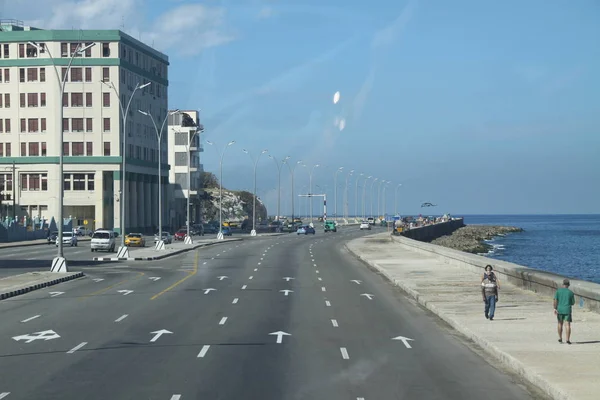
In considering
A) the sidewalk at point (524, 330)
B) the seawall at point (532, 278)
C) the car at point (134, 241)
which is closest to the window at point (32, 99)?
the car at point (134, 241)

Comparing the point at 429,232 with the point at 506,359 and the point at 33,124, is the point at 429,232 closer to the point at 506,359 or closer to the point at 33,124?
the point at 33,124

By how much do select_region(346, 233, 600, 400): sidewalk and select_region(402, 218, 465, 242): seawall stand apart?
70.8 m

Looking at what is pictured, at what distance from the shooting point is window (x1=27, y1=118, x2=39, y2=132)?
122 metres

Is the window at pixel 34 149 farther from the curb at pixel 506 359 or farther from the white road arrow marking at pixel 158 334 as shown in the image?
the white road arrow marking at pixel 158 334

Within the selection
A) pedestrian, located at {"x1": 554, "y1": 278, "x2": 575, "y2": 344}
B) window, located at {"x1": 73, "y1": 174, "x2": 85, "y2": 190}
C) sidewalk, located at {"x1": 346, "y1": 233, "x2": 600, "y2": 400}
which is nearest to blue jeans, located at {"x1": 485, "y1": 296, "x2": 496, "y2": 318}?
sidewalk, located at {"x1": 346, "y1": 233, "x2": 600, "y2": 400}

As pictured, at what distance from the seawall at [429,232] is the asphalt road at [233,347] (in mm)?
75093

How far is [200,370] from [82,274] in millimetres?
30197

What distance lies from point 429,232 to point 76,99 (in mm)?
57061

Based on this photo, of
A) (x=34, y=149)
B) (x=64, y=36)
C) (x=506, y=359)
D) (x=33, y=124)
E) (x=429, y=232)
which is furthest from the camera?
(x=429, y=232)

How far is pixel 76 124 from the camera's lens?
12219cm

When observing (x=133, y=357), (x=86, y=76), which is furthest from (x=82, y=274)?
(x=86, y=76)

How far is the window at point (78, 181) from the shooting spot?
12175cm

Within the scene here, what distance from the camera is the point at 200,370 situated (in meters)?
17.9

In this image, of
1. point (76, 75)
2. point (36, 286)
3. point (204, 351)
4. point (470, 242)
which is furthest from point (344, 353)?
point (470, 242)
